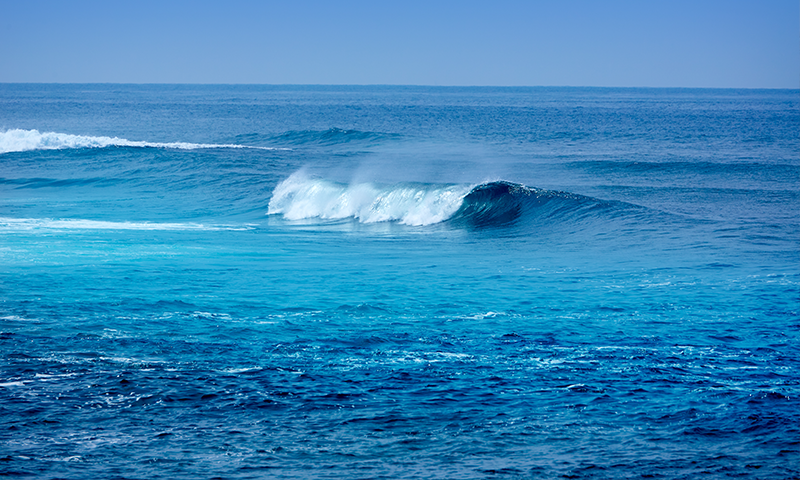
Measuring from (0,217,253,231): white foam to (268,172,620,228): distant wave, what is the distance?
3.82 metres

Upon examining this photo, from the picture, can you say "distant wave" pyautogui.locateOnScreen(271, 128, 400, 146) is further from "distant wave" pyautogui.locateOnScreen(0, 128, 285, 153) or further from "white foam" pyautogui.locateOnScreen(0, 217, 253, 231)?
"white foam" pyautogui.locateOnScreen(0, 217, 253, 231)

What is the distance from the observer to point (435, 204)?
77.9 feet

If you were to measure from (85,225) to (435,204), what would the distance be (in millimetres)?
10182

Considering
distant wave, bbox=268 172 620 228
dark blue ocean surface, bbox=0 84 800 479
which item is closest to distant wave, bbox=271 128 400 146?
distant wave, bbox=268 172 620 228

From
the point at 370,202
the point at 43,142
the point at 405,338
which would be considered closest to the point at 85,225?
the point at 370,202

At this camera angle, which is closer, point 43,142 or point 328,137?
point 43,142

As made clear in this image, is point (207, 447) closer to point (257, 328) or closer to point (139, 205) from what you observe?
point (257, 328)

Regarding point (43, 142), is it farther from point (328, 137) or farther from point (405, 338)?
point (405, 338)

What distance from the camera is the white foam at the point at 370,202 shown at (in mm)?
23391

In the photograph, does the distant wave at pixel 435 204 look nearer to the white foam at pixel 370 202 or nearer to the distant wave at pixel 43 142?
the white foam at pixel 370 202

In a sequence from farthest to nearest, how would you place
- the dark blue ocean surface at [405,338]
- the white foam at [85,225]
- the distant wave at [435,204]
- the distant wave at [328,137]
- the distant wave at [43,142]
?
the distant wave at [328,137] < the distant wave at [43,142] < the distant wave at [435,204] < the white foam at [85,225] < the dark blue ocean surface at [405,338]

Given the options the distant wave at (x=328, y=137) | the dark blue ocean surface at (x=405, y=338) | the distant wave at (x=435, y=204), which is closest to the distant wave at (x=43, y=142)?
the distant wave at (x=328, y=137)

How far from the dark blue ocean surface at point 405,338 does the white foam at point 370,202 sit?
124mm

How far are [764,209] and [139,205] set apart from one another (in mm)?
20468
